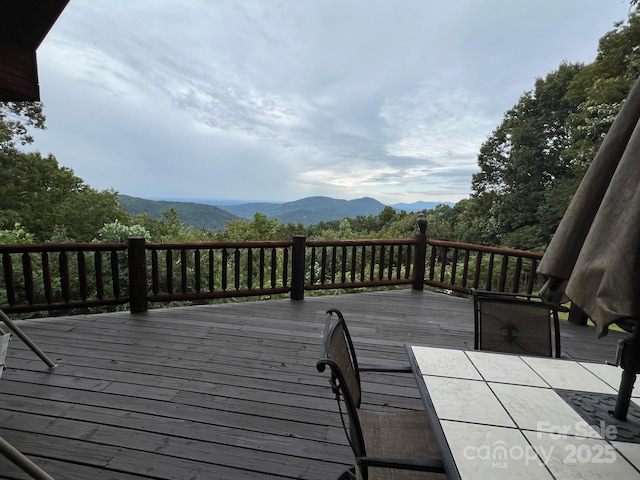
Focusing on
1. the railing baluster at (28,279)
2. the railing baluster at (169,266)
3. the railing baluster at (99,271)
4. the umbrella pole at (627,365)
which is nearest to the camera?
the umbrella pole at (627,365)

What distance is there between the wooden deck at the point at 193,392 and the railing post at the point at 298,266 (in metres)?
0.67

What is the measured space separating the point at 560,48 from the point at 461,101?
118 inches

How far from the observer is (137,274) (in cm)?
353

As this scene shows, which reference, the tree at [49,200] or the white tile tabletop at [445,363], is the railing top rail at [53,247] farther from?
the tree at [49,200]

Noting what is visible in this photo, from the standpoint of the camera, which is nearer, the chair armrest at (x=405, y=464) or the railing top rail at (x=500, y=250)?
the chair armrest at (x=405, y=464)

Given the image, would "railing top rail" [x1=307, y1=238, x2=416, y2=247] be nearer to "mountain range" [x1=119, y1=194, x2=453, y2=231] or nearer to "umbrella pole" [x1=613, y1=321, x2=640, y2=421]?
"umbrella pole" [x1=613, y1=321, x2=640, y2=421]

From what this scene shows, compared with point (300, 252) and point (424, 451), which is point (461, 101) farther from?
point (424, 451)

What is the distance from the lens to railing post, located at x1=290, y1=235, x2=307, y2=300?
4.15 metres

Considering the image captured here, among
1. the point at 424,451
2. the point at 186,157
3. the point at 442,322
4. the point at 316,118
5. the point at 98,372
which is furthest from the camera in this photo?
the point at 186,157

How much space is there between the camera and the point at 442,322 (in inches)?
143

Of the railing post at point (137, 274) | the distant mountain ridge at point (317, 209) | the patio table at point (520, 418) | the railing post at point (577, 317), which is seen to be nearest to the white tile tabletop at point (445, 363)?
the patio table at point (520, 418)

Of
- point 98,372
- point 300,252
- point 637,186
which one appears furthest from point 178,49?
point 637,186

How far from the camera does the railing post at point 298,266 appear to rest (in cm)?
415

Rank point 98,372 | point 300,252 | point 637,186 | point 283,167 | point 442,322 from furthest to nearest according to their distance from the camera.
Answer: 1. point 283,167
2. point 300,252
3. point 442,322
4. point 98,372
5. point 637,186
